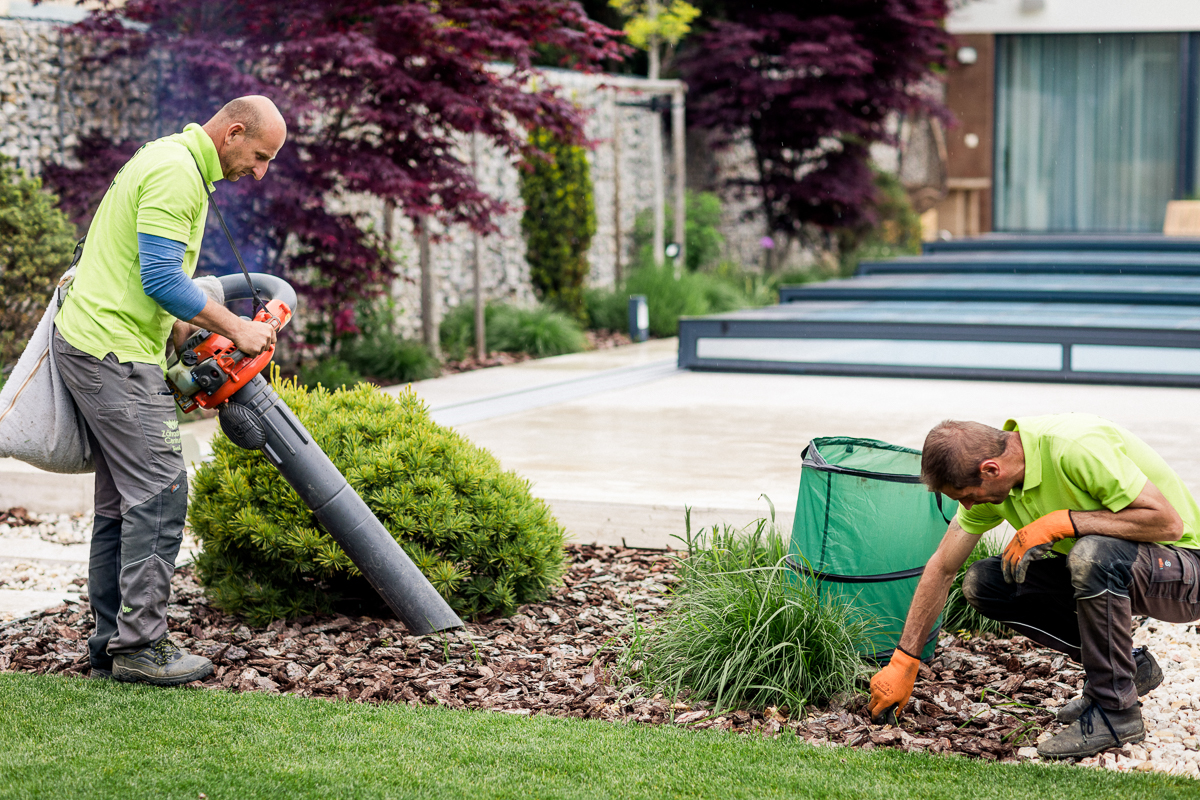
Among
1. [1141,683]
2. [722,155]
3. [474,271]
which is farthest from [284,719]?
[722,155]

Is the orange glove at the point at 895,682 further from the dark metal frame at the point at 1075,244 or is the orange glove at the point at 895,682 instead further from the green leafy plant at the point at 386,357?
the dark metal frame at the point at 1075,244

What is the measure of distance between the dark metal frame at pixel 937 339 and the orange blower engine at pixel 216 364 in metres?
7.06

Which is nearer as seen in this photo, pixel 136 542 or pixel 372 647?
pixel 136 542

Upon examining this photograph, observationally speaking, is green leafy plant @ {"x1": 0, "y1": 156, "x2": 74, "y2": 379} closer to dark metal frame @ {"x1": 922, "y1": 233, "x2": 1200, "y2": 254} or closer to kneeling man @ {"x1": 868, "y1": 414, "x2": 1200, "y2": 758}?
kneeling man @ {"x1": 868, "y1": 414, "x2": 1200, "y2": 758}

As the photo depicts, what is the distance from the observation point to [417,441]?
400cm

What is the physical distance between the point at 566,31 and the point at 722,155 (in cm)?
985

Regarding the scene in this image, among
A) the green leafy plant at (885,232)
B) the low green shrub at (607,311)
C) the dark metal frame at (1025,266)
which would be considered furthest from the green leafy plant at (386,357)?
the green leafy plant at (885,232)

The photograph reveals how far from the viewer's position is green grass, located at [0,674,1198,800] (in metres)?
2.74

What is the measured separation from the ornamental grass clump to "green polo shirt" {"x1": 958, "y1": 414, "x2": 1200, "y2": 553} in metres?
0.51

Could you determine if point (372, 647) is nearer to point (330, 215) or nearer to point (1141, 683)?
point (1141, 683)

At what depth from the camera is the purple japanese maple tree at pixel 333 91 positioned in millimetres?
8109

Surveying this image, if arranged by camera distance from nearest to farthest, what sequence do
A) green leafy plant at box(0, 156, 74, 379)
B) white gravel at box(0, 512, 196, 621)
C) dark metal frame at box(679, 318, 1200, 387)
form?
1. white gravel at box(0, 512, 196, 621)
2. green leafy plant at box(0, 156, 74, 379)
3. dark metal frame at box(679, 318, 1200, 387)

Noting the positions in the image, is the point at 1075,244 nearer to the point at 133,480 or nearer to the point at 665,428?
the point at 665,428

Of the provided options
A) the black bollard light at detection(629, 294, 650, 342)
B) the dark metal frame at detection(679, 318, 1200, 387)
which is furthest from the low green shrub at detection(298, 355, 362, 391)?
the black bollard light at detection(629, 294, 650, 342)
